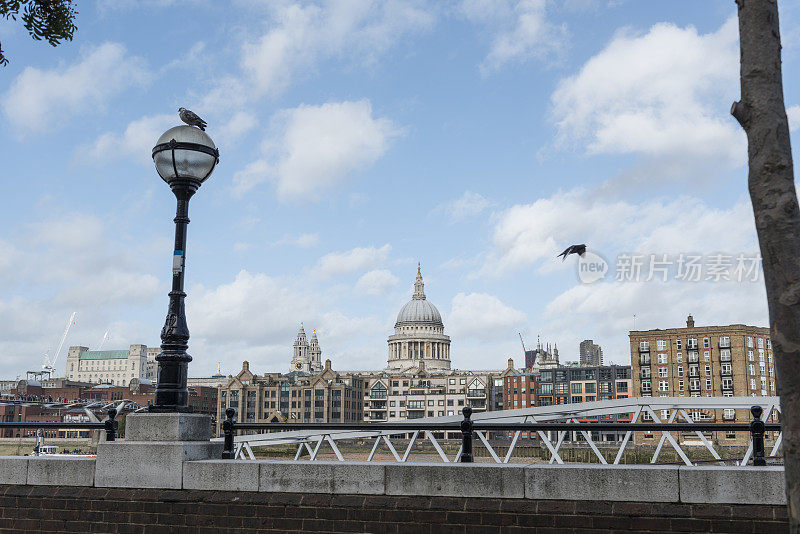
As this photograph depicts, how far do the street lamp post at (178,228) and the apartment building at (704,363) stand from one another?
12733 centimetres

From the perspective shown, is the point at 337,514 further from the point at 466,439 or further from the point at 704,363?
the point at 704,363

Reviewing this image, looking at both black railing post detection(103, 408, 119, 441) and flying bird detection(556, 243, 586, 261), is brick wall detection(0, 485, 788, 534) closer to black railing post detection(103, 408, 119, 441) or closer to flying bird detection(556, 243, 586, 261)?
black railing post detection(103, 408, 119, 441)

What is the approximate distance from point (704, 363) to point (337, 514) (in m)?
135

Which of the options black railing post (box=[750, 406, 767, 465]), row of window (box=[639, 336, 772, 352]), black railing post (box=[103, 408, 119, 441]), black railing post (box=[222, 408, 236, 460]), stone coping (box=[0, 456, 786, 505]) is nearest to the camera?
stone coping (box=[0, 456, 786, 505])

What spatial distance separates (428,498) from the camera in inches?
399

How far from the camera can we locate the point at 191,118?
12.7 metres

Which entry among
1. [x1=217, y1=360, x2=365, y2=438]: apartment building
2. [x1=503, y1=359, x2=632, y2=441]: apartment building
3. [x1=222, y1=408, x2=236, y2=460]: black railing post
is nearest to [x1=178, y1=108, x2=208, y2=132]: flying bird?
[x1=222, y1=408, x2=236, y2=460]: black railing post

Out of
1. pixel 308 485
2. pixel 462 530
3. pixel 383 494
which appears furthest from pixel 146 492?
pixel 462 530

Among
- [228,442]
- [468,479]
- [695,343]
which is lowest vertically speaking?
[468,479]

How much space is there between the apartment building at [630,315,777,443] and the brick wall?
418 ft

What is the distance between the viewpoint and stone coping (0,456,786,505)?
922 cm

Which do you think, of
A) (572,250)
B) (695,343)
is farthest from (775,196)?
(695,343)

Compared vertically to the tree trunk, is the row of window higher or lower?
higher

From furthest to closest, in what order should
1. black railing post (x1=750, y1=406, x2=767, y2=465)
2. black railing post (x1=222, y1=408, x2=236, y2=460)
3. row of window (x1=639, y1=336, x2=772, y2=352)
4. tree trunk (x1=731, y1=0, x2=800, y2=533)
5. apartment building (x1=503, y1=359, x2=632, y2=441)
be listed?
apartment building (x1=503, y1=359, x2=632, y2=441) < row of window (x1=639, y1=336, x2=772, y2=352) < black railing post (x1=222, y1=408, x2=236, y2=460) < black railing post (x1=750, y1=406, x2=767, y2=465) < tree trunk (x1=731, y1=0, x2=800, y2=533)
